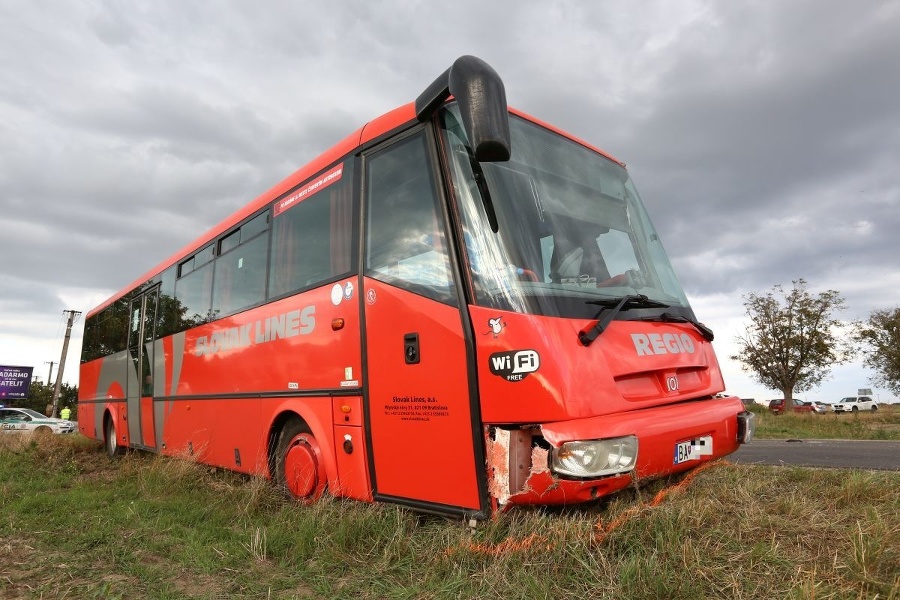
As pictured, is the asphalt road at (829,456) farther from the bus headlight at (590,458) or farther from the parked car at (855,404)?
the parked car at (855,404)

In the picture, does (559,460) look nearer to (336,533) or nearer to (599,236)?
(336,533)

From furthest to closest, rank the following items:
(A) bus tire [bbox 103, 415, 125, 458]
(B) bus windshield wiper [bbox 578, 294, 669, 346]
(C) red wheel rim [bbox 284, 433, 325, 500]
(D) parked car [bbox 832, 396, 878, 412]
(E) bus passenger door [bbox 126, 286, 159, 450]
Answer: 1. (D) parked car [bbox 832, 396, 878, 412]
2. (A) bus tire [bbox 103, 415, 125, 458]
3. (E) bus passenger door [bbox 126, 286, 159, 450]
4. (C) red wheel rim [bbox 284, 433, 325, 500]
5. (B) bus windshield wiper [bbox 578, 294, 669, 346]

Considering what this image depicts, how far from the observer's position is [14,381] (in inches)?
1865

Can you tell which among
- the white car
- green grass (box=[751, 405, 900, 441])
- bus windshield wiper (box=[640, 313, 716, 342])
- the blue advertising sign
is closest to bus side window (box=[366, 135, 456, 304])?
bus windshield wiper (box=[640, 313, 716, 342])

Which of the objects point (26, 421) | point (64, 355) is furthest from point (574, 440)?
point (64, 355)

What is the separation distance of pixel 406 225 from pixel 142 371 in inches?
286

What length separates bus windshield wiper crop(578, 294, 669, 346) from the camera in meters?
3.59

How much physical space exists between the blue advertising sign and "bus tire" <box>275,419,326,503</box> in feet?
173

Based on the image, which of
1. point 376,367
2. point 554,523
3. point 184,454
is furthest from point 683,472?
point 184,454

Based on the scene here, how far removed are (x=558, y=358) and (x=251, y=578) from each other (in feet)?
7.24

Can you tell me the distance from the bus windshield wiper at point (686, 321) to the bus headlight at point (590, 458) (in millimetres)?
1157

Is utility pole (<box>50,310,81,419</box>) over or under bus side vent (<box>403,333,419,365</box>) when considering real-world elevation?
over

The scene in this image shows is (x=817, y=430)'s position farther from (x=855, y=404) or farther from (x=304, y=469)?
(x=855, y=404)

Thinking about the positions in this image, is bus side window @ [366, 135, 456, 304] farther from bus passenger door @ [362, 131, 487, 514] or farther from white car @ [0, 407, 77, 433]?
white car @ [0, 407, 77, 433]
